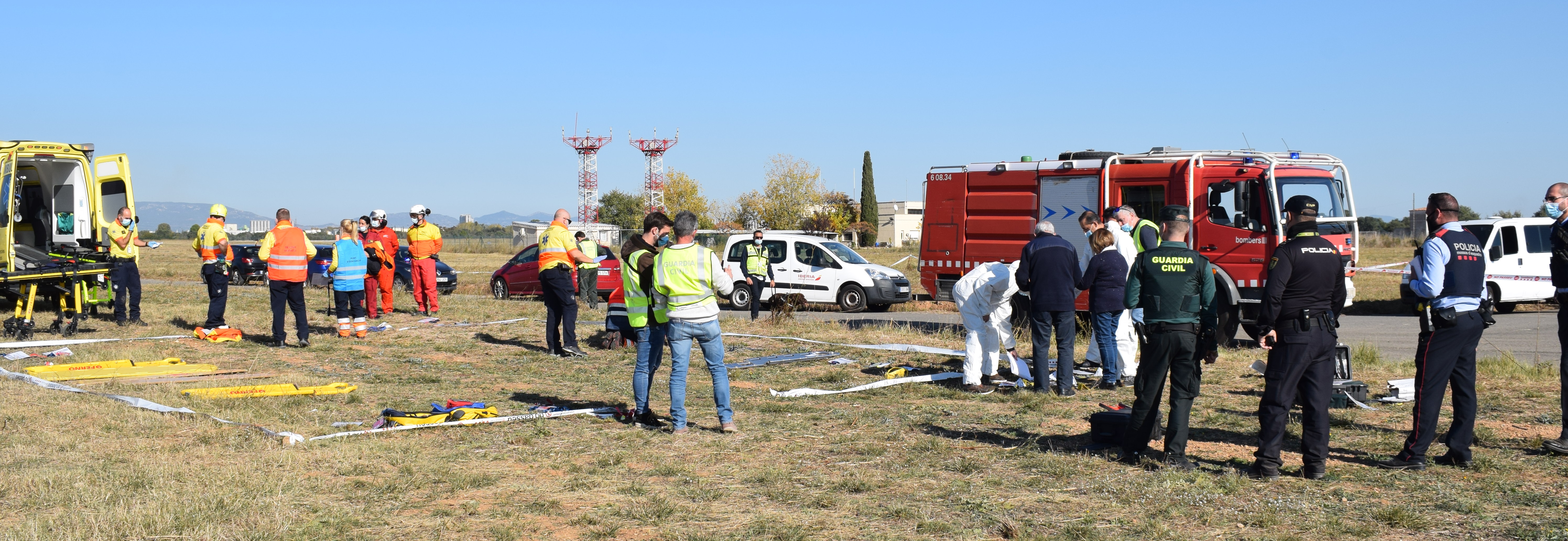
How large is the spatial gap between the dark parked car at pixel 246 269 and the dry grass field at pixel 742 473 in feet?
65.3

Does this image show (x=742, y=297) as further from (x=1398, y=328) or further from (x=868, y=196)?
(x=868, y=196)

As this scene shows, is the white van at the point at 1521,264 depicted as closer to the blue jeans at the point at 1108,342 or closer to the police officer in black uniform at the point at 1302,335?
the blue jeans at the point at 1108,342

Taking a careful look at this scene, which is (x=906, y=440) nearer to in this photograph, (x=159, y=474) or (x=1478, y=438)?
(x=1478, y=438)

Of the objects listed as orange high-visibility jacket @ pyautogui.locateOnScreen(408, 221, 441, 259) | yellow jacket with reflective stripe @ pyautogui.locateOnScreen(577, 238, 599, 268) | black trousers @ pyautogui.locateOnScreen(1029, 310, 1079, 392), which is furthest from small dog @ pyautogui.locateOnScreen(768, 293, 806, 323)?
black trousers @ pyautogui.locateOnScreen(1029, 310, 1079, 392)

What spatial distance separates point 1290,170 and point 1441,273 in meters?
7.23

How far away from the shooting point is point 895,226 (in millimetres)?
87188

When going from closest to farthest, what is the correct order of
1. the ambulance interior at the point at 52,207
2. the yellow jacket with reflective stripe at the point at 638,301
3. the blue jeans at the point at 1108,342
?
1. the yellow jacket with reflective stripe at the point at 638,301
2. the blue jeans at the point at 1108,342
3. the ambulance interior at the point at 52,207

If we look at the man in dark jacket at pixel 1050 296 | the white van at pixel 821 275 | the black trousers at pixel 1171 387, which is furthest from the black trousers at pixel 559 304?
the white van at pixel 821 275

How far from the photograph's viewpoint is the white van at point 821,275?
1862cm

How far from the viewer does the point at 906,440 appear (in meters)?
6.87

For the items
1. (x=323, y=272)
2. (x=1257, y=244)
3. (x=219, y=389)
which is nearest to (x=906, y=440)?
Answer: (x=219, y=389)

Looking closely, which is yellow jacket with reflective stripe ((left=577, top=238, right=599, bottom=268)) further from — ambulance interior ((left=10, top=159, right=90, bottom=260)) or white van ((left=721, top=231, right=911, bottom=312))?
ambulance interior ((left=10, top=159, right=90, bottom=260))

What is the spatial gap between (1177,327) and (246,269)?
26487mm

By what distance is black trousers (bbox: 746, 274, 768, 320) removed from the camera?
16109mm
